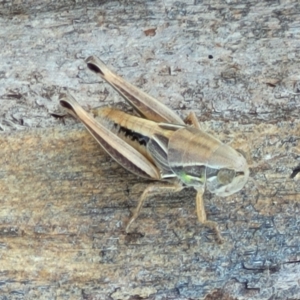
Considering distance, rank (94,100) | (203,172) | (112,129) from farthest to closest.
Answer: (94,100) → (112,129) → (203,172)

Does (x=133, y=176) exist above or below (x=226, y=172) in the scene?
below

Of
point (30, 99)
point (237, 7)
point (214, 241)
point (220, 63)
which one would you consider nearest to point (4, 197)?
point (30, 99)

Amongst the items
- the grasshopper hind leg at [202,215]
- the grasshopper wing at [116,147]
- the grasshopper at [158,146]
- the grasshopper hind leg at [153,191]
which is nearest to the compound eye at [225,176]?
the grasshopper at [158,146]

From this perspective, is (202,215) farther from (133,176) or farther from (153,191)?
(133,176)

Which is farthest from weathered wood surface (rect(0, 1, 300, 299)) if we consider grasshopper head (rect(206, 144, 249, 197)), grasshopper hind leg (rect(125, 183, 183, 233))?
grasshopper head (rect(206, 144, 249, 197))

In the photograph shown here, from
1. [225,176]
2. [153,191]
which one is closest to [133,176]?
[153,191]

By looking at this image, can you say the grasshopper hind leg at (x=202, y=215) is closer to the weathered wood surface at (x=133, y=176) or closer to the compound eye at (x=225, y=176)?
the weathered wood surface at (x=133, y=176)

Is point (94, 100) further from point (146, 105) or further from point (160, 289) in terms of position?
point (160, 289)
